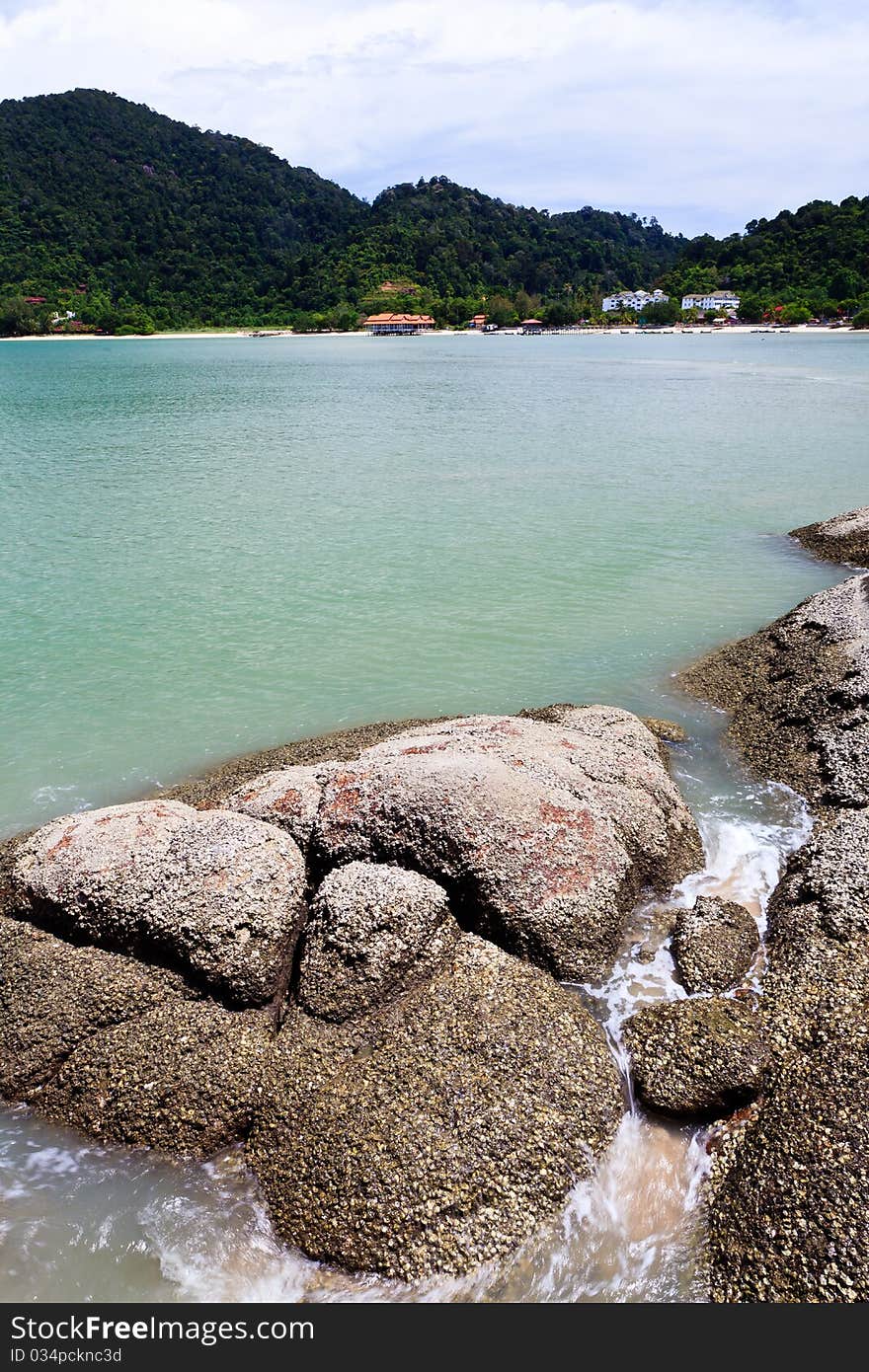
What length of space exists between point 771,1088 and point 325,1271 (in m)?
3.42

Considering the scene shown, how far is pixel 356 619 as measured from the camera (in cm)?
1780

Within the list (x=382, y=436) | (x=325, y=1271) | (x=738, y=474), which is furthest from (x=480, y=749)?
(x=382, y=436)

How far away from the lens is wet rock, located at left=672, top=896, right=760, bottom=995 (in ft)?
25.6

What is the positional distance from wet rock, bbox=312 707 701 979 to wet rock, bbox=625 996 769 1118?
0.92m

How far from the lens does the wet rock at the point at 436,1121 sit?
576cm

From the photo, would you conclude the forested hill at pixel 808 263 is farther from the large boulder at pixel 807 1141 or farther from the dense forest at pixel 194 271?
the large boulder at pixel 807 1141

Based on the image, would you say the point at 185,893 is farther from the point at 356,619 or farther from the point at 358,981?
the point at 356,619

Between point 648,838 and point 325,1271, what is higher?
point 648,838

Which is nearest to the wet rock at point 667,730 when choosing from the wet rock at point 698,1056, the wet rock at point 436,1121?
the wet rock at point 698,1056

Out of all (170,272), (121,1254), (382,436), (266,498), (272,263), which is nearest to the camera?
(121,1254)

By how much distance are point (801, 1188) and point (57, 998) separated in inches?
229

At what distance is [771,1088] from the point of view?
6.54m

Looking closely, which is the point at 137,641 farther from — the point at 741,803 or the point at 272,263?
the point at 272,263

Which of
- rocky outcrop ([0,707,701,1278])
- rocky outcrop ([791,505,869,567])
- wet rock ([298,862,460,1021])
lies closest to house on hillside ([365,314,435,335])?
rocky outcrop ([791,505,869,567])
